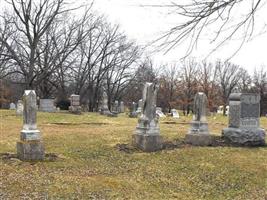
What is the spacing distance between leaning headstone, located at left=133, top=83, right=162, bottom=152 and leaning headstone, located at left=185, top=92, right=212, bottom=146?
4.67ft

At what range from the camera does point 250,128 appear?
52.2 feet

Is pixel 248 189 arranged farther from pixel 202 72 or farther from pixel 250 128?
pixel 202 72

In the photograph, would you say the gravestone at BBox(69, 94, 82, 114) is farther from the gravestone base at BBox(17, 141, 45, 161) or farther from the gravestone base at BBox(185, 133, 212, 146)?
the gravestone base at BBox(17, 141, 45, 161)

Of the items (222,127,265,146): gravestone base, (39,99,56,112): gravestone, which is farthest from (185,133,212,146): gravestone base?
(39,99,56,112): gravestone

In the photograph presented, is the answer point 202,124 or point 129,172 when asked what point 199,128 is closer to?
point 202,124

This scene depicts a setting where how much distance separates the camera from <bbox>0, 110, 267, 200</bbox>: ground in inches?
383

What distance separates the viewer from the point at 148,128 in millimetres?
14516

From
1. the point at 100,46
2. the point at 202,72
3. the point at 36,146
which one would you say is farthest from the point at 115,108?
the point at 36,146

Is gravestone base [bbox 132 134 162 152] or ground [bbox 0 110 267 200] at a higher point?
gravestone base [bbox 132 134 162 152]

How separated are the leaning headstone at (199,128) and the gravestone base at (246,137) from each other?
915 mm

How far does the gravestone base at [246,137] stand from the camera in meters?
15.7

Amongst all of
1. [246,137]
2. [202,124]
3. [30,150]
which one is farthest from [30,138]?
[246,137]

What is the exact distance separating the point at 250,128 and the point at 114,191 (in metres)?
7.48

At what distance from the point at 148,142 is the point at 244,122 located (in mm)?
3719
